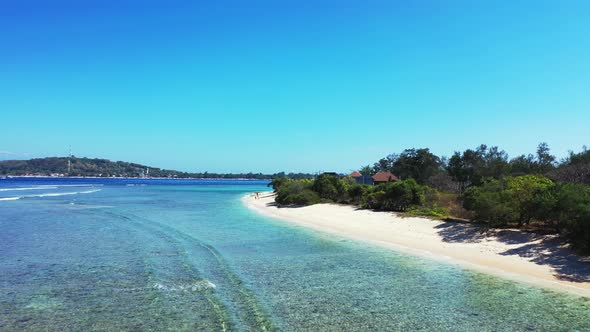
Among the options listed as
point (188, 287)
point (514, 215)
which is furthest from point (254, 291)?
point (514, 215)

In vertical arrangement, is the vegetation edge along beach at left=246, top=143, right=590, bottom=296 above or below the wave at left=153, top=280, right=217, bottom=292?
above

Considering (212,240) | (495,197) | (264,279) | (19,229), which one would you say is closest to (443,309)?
(264,279)

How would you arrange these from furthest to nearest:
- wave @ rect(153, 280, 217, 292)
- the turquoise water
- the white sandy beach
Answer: the white sandy beach < wave @ rect(153, 280, 217, 292) < the turquoise water

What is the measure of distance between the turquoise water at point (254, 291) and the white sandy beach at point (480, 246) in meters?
1.31

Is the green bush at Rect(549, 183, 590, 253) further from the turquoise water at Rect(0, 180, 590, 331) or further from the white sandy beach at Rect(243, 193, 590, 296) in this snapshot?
the turquoise water at Rect(0, 180, 590, 331)

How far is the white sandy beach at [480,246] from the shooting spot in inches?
571

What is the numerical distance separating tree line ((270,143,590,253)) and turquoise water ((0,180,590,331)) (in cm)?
584

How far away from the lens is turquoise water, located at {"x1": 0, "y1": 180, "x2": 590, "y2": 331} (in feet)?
33.9

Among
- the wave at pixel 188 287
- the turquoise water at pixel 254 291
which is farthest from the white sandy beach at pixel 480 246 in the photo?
the wave at pixel 188 287

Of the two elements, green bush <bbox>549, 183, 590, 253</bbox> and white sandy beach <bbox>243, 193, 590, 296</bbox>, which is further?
green bush <bbox>549, 183, 590, 253</bbox>

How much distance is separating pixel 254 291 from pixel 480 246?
39.1ft

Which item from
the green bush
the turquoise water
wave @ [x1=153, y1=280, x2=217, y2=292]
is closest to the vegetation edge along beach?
the green bush

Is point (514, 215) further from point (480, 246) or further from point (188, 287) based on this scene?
point (188, 287)

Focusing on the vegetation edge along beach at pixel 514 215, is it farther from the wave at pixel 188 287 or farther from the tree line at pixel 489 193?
the wave at pixel 188 287
